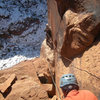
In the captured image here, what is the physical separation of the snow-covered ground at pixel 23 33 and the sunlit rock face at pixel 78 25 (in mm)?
4622

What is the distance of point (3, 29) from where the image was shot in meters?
7.39

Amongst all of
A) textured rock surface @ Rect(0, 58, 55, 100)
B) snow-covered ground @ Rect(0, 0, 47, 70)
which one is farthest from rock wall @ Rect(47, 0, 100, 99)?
snow-covered ground @ Rect(0, 0, 47, 70)

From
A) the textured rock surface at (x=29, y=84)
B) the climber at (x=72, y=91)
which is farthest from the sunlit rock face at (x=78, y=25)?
the textured rock surface at (x=29, y=84)

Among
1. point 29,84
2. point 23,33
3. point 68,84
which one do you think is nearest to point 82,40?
point 68,84

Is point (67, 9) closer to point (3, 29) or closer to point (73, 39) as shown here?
point (73, 39)

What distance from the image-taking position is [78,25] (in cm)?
196

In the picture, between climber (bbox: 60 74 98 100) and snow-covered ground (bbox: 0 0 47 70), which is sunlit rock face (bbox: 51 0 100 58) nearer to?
climber (bbox: 60 74 98 100)

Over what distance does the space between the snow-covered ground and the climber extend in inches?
209

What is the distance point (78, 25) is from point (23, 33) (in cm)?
587

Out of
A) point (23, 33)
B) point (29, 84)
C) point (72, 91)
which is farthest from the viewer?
point (23, 33)

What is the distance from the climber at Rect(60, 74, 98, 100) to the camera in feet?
4.04

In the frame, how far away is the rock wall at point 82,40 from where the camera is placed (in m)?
1.74

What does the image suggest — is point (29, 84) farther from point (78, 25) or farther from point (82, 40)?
point (78, 25)

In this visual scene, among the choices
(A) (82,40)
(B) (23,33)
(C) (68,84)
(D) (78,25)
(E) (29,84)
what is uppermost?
(D) (78,25)
